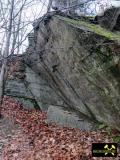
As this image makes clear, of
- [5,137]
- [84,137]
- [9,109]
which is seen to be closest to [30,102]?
[9,109]

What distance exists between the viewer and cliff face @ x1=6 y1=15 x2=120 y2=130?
33.7ft

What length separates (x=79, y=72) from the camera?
38.2ft

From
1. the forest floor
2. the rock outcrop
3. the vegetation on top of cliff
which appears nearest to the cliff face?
the vegetation on top of cliff

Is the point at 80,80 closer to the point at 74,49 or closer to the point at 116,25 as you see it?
the point at 74,49

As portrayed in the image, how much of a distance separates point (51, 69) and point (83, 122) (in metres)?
3.29

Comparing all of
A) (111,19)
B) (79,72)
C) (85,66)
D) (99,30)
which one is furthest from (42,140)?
(111,19)

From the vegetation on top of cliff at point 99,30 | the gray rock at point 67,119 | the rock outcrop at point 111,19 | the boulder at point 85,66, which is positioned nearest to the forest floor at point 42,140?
the gray rock at point 67,119

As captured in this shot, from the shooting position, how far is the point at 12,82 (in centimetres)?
1761

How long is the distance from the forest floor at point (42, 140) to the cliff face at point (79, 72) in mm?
640

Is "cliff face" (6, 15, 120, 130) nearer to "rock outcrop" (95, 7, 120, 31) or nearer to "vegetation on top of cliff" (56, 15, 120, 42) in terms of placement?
"vegetation on top of cliff" (56, 15, 120, 42)

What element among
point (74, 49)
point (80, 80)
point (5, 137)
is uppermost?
point (74, 49)

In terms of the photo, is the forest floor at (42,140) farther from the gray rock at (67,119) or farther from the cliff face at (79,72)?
the cliff face at (79,72)

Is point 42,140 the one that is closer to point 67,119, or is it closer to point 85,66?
point 67,119

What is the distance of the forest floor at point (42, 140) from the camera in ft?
31.6
